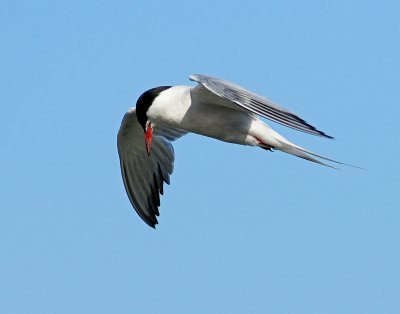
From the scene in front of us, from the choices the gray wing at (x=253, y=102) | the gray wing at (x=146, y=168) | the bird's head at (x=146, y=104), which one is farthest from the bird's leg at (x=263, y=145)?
the gray wing at (x=146, y=168)

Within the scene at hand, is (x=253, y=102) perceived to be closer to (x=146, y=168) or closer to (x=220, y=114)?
(x=220, y=114)

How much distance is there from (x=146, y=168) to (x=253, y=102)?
13.0 feet

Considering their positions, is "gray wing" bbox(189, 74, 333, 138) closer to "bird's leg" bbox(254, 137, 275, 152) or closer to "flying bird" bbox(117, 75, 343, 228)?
"flying bird" bbox(117, 75, 343, 228)

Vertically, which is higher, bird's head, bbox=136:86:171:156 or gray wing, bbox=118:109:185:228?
bird's head, bbox=136:86:171:156

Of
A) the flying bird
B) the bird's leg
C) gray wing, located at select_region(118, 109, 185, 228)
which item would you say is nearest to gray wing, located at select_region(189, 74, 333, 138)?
the flying bird

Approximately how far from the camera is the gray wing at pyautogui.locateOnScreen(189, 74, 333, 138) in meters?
9.88

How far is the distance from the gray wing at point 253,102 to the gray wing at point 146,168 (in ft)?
9.90

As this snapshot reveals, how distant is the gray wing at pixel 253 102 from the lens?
9.88 meters

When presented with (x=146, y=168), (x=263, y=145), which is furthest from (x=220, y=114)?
(x=146, y=168)

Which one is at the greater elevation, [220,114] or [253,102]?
[253,102]

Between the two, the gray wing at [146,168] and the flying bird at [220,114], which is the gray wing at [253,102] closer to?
the flying bird at [220,114]

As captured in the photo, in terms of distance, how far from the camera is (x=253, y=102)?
10.4 metres

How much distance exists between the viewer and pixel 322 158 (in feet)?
35.1

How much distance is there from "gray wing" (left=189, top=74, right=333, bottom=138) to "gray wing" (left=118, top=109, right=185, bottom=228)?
3.02 metres
